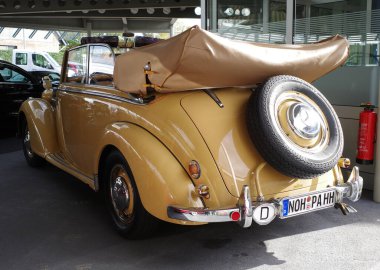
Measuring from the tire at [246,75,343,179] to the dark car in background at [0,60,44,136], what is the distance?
726cm

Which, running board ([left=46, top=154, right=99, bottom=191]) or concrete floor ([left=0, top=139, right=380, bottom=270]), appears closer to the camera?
concrete floor ([left=0, top=139, right=380, bottom=270])

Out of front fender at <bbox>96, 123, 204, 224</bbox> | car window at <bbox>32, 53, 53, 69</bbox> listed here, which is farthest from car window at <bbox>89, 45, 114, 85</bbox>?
car window at <bbox>32, 53, 53, 69</bbox>

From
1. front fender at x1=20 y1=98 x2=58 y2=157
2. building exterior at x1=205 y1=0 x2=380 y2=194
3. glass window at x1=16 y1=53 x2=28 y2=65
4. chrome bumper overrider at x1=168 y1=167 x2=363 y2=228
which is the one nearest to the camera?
chrome bumper overrider at x1=168 y1=167 x2=363 y2=228

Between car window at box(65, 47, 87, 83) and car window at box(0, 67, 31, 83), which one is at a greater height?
car window at box(65, 47, 87, 83)

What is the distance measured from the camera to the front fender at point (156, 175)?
2938 millimetres

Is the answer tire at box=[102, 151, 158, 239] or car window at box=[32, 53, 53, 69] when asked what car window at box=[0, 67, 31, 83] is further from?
car window at box=[32, 53, 53, 69]

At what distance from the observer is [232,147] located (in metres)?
3.14

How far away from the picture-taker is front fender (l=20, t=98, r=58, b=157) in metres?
5.23

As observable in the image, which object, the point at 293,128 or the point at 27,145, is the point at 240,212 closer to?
the point at 293,128

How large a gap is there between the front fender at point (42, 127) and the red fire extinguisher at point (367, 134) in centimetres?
359

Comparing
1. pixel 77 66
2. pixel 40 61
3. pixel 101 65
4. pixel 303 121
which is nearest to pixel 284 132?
pixel 303 121

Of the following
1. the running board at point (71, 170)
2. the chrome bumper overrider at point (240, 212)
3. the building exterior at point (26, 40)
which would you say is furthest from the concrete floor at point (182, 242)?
the building exterior at point (26, 40)

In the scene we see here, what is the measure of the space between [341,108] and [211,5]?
3.57 m

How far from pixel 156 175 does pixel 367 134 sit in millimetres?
2663
